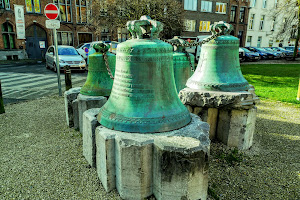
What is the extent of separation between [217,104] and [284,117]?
2.83 metres

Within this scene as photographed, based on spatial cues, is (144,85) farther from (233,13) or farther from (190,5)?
(233,13)

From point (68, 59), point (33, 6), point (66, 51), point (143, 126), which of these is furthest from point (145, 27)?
point (33, 6)

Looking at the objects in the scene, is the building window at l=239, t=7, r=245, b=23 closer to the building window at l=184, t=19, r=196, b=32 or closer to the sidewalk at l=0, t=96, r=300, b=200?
the building window at l=184, t=19, r=196, b=32

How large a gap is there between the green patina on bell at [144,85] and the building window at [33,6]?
22.1 m

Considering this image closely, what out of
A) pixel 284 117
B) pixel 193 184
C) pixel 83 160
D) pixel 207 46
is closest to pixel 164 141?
pixel 193 184

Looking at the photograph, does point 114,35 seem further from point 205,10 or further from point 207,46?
point 207,46

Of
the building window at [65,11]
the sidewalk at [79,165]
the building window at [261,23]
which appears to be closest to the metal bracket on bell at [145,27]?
the sidewalk at [79,165]

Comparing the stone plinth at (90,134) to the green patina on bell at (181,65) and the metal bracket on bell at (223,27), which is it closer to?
the green patina on bell at (181,65)

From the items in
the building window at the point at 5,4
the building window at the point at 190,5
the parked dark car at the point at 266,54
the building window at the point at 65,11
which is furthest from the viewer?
the building window at the point at 190,5

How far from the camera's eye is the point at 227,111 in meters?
3.73

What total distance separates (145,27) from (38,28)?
73.6 ft

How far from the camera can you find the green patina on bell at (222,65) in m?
3.74

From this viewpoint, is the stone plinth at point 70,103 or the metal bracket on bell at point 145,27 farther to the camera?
the stone plinth at point 70,103

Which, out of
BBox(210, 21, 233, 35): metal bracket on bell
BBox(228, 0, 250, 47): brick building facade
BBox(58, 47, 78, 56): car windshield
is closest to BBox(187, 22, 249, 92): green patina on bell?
BBox(210, 21, 233, 35): metal bracket on bell
